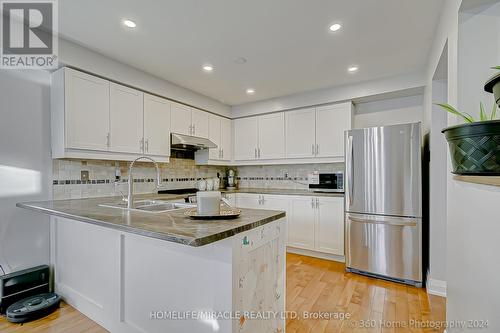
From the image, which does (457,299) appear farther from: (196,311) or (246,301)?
(196,311)

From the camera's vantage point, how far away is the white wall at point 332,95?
2918 mm

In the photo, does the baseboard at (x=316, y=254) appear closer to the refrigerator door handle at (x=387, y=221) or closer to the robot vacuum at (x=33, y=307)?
the refrigerator door handle at (x=387, y=221)

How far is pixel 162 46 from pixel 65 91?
1.00 m

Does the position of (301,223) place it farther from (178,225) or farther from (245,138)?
(178,225)

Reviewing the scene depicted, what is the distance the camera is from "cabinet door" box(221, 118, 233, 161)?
421cm

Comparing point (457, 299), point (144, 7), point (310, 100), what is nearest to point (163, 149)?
point (144, 7)

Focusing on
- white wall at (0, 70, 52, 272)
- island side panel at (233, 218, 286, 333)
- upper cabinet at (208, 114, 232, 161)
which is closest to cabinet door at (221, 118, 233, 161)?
upper cabinet at (208, 114, 232, 161)

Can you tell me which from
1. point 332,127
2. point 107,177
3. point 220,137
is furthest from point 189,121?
point 332,127

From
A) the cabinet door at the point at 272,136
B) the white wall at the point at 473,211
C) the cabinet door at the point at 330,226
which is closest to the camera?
the white wall at the point at 473,211

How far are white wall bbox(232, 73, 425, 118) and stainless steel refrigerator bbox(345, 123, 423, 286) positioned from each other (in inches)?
29.3

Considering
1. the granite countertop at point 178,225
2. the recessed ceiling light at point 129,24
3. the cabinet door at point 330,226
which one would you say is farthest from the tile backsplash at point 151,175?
the recessed ceiling light at point 129,24

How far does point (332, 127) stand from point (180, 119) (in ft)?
7.23

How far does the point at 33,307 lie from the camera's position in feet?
6.22

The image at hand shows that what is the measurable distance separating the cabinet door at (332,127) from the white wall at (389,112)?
1.34ft
